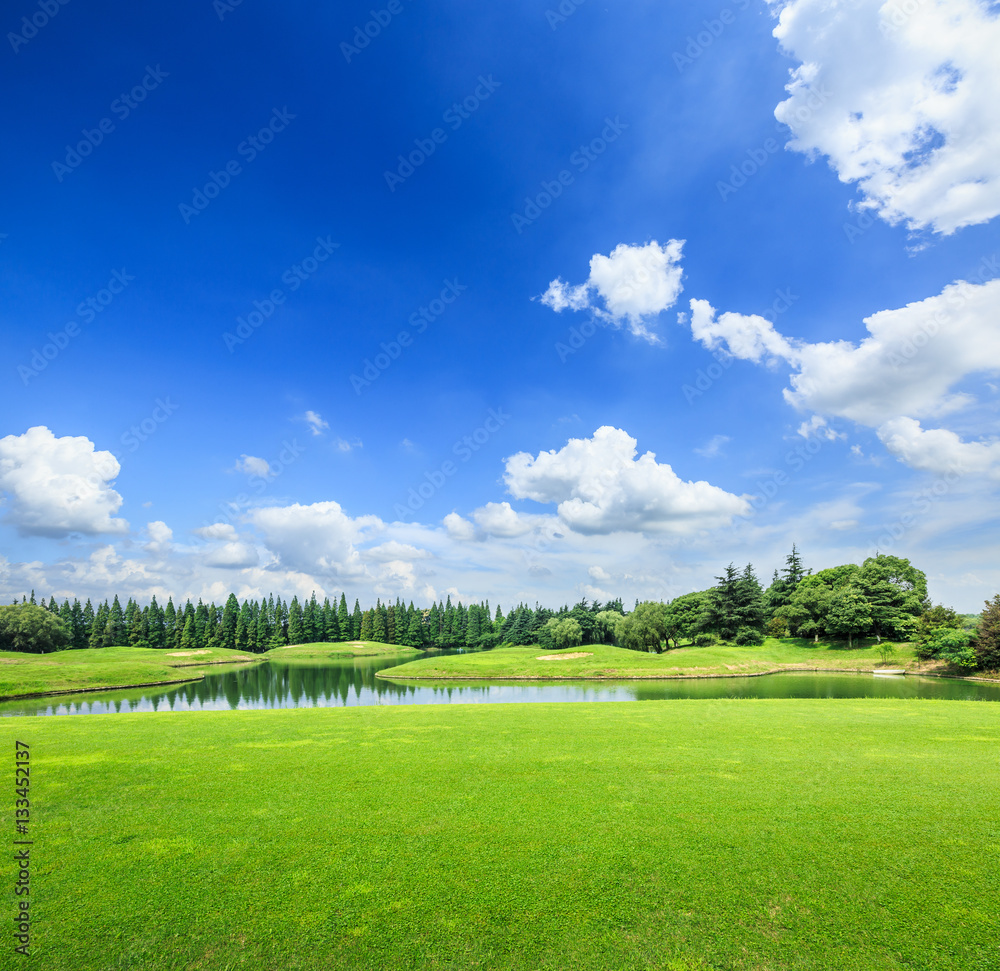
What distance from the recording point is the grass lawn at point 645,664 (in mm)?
53656

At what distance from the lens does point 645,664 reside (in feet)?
183

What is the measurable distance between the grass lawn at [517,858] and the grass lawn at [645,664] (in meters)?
42.0

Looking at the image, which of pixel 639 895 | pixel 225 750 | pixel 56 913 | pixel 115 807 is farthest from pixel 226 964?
pixel 225 750

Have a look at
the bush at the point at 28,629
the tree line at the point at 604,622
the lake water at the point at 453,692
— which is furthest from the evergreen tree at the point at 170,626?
the lake water at the point at 453,692

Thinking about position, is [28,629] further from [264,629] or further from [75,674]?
[75,674]

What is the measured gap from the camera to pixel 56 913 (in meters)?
6.36

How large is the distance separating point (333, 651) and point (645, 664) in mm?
71947

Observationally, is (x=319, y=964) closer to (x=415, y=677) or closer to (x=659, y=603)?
(x=415, y=677)

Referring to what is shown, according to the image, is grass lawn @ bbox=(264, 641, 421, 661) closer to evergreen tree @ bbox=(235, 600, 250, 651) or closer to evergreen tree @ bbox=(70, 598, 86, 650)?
evergreen tree @ bbox=(235, 600, 250, 651)

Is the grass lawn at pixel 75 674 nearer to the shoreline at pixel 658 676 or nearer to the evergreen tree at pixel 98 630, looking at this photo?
the shoreline at pixel 658 676

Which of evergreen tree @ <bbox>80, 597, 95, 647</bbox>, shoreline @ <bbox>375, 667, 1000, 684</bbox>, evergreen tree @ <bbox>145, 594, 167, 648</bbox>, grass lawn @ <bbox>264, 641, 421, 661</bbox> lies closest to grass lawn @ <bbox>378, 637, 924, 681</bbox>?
shoreline @ <bbox>375, 667, 1000, 684</bbox>

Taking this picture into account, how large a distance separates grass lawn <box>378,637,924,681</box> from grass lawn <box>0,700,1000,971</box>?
138 feet

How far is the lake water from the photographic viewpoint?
115 feet

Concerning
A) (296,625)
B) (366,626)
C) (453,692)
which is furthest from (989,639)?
(296,625)
